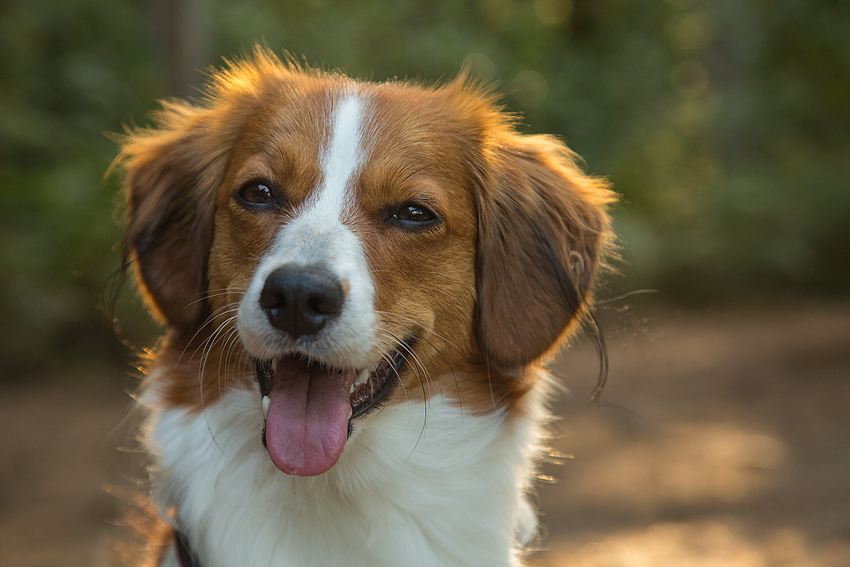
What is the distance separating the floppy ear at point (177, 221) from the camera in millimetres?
2836

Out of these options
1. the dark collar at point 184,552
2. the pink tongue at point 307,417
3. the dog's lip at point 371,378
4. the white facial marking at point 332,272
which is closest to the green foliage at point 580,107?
the white facial marking at point 332,272

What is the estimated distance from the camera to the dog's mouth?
2326 mm

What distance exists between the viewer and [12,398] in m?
6.68

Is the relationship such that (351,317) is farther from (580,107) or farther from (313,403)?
(580,107)

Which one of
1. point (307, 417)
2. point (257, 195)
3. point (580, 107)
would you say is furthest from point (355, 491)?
point (580, 107)

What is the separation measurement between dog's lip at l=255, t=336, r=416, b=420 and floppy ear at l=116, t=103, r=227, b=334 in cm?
42

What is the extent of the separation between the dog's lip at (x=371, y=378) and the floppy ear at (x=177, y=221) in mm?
423

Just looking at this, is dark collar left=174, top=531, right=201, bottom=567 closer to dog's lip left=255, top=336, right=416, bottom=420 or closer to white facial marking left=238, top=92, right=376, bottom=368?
dog's lip left=255, top=336, right=416, bottom=420

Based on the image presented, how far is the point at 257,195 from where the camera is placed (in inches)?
106

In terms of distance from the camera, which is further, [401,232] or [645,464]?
[645,464]

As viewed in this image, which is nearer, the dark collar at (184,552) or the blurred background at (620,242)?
the dark collar at (184,552)

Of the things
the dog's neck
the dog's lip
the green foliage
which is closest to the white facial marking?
the dog's lip

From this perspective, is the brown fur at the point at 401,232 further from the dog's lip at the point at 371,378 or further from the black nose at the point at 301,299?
the black nose at the point at 301,299

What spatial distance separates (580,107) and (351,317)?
10.3 meters
